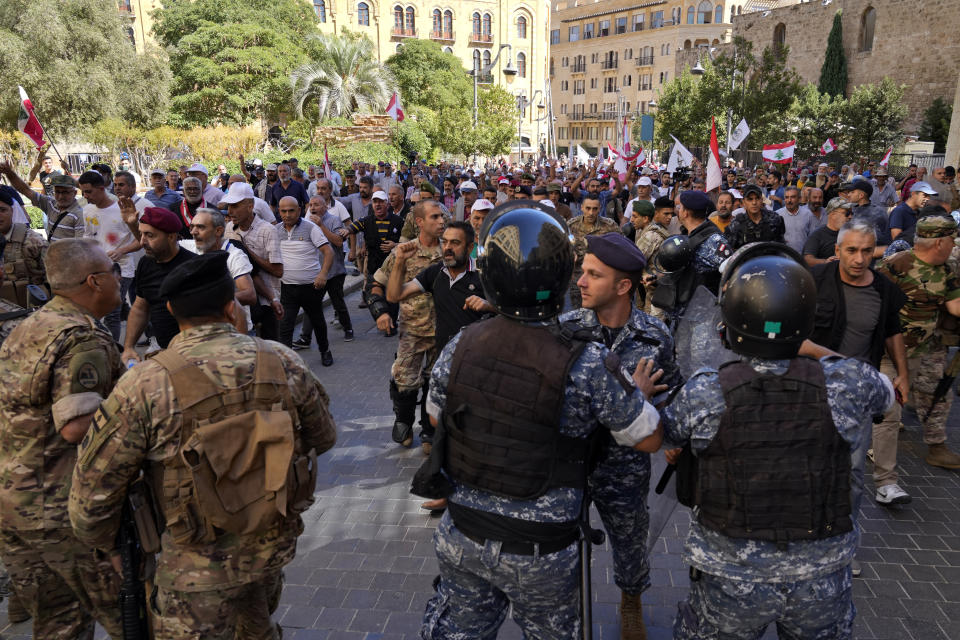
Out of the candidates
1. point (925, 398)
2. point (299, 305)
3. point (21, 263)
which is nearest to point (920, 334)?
point (925, 398)

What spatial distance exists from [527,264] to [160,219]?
324 cm

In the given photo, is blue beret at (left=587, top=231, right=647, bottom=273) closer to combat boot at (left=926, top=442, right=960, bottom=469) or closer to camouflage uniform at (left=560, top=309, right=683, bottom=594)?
camouflage uniform at (left=560, top=309, right=683, bottom=594)

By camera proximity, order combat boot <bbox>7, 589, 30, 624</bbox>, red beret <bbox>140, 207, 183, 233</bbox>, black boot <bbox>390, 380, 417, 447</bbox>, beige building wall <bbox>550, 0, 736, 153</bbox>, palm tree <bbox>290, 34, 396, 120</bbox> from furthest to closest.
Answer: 1. beige building wall <bbox>550, 0, 736, 153</bbox>
2. palm tree <bbox>290, 34, 396, 120</bbox>
3. black boot <bbox>390, 380, 417, 447</bbox>
4. red beret <bbox>140, 207, 183, 233</bbox>
5. combat boot <bbox>7, 589, 30, 624</bbox>

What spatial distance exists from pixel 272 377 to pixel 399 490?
9.56 feet

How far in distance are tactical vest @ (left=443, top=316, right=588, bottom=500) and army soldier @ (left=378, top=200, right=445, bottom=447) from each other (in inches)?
123

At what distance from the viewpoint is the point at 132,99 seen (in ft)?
102

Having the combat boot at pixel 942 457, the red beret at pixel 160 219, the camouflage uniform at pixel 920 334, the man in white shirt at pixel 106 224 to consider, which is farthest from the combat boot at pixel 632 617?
the man in white shirt at pixel 106 224

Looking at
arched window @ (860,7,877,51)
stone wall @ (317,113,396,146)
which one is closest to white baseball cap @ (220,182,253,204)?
stone wall @ (317,113,396,146)

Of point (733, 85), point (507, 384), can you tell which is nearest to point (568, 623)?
point (507, 384)

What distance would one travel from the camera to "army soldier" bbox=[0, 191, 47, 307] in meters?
5.26

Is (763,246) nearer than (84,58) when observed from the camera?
Yes

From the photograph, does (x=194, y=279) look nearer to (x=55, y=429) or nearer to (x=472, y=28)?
(x=55, y=429)

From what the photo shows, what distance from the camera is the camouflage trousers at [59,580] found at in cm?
271

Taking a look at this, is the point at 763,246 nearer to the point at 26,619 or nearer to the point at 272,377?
the point at 272,377
